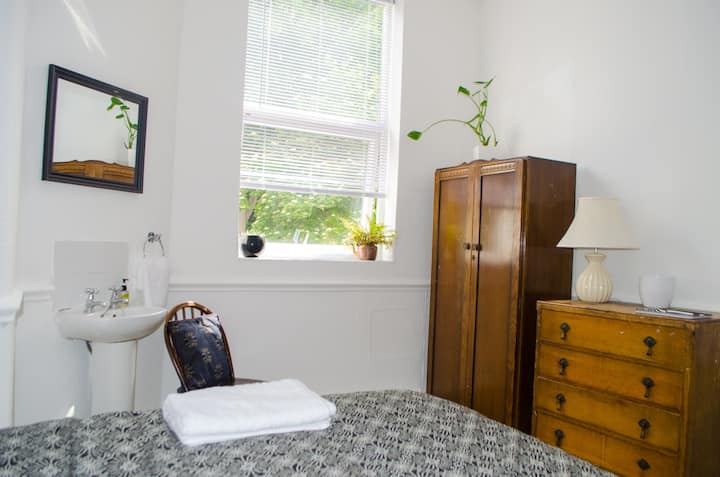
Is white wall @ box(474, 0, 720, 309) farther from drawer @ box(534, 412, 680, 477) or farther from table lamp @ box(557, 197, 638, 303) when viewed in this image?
drawer @ box(534, 412, 680, 477)

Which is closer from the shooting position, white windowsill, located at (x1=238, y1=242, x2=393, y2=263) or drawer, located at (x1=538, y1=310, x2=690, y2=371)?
drawer, located at (x1=538, y1=310, x2=690, y2=371)

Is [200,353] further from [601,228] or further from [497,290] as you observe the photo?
[601,228]

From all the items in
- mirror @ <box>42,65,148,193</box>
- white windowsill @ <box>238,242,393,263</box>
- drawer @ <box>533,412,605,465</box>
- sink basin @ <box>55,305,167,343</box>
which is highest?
mirror @ <box>42,65,148,193</box>

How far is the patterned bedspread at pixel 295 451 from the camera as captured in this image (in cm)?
130

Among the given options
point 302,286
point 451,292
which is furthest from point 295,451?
point 451,292

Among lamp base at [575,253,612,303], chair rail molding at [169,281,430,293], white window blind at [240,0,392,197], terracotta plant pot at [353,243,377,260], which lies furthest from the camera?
terracotta plant pot at [353,243,377,260]

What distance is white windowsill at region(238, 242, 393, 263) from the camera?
3648 millimetres

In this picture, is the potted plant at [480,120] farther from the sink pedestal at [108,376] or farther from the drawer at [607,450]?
the sink pedestal at [108,376]

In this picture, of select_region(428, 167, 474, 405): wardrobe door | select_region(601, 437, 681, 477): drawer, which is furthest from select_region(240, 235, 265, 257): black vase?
select_region(601, 437, 681, 477): drawer

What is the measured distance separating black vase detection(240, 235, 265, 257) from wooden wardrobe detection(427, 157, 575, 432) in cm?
132

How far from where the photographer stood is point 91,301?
255 cm

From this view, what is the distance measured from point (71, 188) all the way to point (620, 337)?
9.18ft

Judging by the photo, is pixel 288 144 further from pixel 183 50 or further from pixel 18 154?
pixel 18 154

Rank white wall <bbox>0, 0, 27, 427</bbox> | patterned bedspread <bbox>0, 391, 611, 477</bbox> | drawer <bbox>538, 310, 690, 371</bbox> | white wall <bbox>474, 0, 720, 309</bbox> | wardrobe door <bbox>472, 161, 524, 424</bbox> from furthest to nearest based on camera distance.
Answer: wardrobe door <bbox>472, 161, 524, 424</bbox> < white wall <bbox>474, 0, 720, 309</bbox> < drawer <bbox>538, 310, 690, 371</bbox> < white wall <bbox>0, 0, 27, 427</bbox> < patterned bedspread <bbox>0, 391, 611, 477</bbox>
